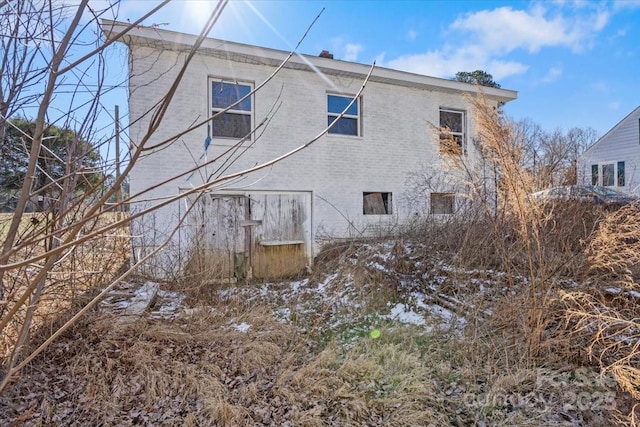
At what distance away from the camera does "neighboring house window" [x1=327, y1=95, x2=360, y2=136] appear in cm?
920

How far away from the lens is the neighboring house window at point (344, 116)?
920 centimetres

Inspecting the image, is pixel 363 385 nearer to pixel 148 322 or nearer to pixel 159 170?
pixel 148 322

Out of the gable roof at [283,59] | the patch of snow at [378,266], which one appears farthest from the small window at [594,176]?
the patch of snow at [378,266]

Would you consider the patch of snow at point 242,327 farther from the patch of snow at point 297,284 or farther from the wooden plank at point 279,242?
the wooden plank at point 279,242

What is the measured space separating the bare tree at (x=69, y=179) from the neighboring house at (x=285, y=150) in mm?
2659

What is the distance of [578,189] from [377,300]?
4.44 meters

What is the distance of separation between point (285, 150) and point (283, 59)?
2231 mm

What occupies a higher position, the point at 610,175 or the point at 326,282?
the point at 610,175

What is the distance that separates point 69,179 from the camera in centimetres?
179

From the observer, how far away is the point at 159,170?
7609mm

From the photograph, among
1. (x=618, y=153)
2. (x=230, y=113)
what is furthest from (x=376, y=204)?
(x=618, y=153)

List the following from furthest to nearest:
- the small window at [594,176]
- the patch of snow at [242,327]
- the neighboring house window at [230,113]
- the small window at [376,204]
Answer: the small window at [594,176] → the small window at [376,204] → the neighboring house window at [230,113] → the patch of snow at [242,327]

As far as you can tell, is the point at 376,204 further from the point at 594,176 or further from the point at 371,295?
the point at 594,176

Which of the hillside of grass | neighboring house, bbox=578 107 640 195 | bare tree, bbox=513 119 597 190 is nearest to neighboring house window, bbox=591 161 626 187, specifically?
neighboring house, bbox=578 107 640 195
